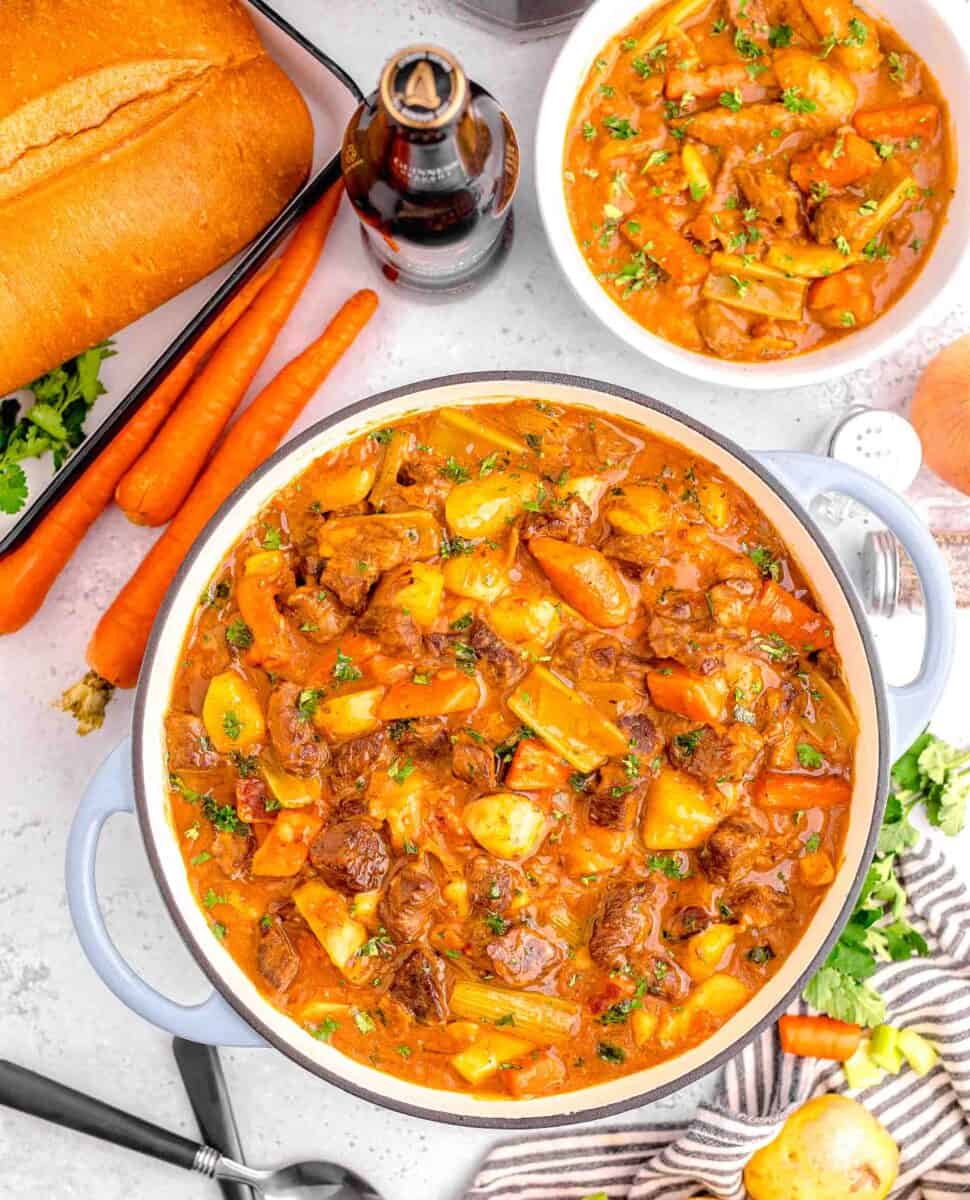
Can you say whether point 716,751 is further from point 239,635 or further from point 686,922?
point 239,635

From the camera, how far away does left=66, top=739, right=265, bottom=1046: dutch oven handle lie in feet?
10.8

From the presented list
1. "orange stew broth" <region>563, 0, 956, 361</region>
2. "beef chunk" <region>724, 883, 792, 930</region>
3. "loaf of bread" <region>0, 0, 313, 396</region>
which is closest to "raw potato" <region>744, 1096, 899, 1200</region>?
"beef chunk" <region>724, 883, 792, 930</region>

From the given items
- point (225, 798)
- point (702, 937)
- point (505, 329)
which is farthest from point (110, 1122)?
point (505, 329)

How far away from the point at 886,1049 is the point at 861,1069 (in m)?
0.11

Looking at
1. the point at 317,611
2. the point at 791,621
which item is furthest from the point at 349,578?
the point at 791,621

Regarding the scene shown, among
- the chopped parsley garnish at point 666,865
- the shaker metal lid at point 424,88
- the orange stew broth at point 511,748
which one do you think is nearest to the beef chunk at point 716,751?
the orange stew broth at point 511,748

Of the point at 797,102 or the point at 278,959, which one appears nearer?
the point at 278,959

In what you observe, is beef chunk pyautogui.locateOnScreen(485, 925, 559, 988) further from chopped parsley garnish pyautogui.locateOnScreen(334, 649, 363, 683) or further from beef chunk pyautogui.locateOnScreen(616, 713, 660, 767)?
chopped parsley garnish pyautogui.locateOnScreen(334, 649, 363, 683)

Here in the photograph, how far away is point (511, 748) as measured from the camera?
11.1ft

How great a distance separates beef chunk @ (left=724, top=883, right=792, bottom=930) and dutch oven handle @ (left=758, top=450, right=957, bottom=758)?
568mm

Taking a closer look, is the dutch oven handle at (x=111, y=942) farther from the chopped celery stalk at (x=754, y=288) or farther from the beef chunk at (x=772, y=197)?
the beef chunk at (x=772, y=197)

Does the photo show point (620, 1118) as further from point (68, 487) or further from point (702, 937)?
point (68, 487)

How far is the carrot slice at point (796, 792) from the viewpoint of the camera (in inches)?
136

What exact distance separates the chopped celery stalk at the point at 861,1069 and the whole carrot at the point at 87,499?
118 inches
